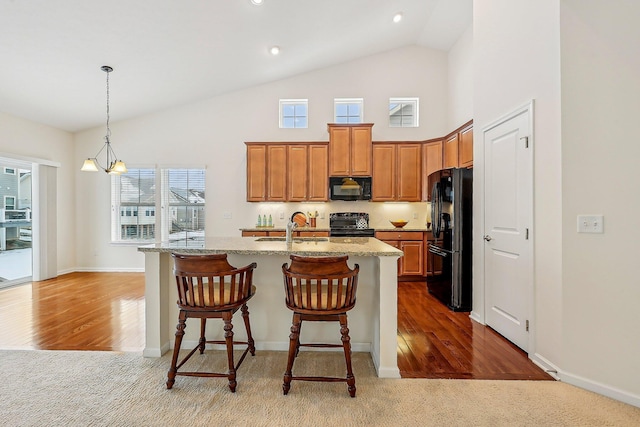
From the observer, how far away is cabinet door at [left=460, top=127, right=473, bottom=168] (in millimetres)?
4211

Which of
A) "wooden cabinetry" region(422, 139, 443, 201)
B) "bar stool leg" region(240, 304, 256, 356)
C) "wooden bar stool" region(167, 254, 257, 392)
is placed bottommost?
"bar stool leg" region(240, 304, 256, 356)

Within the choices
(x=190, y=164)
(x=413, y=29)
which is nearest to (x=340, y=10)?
(x=413, y=29)

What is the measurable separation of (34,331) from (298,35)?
16.0ft

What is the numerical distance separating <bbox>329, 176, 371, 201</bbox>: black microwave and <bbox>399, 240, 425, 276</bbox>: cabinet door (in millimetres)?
1121

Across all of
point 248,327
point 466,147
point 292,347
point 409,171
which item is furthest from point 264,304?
point 409,171

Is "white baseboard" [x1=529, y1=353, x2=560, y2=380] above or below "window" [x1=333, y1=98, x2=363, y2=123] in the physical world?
below

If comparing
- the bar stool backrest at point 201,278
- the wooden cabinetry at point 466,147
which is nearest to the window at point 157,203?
the bar stool backrest at point 201,278

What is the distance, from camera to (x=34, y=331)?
302cm

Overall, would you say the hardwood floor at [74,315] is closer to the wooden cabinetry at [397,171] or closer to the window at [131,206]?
the window at [131,206]

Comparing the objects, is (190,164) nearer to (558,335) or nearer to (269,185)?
(269,185)

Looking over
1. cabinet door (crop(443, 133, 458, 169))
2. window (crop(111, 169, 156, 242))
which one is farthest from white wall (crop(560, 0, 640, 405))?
window (crop(111, 169, 156, 242))

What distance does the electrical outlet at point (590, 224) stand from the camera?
2059 millimetres

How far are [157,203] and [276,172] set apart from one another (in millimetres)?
2521

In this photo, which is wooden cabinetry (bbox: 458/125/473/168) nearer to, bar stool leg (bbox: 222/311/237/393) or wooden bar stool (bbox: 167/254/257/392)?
wooden bar stool (bbox: 167/254/257/392)
